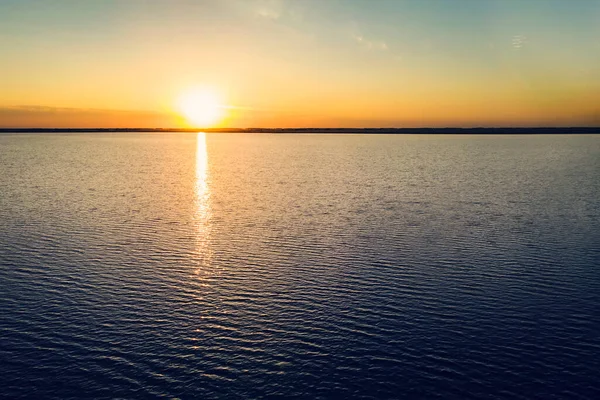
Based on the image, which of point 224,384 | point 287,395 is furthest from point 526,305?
point 224,384

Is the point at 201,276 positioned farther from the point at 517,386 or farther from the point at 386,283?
the point at 517,386

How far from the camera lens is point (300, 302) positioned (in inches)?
1663

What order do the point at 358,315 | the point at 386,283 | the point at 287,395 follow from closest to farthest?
the point at 287,395 → the point at 358,315 → the point at 386,283

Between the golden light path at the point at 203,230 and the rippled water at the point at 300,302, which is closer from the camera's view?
the rippled water at the point at 300,302

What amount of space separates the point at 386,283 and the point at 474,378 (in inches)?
673

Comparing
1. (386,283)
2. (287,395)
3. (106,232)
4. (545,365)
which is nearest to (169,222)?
(106,232)

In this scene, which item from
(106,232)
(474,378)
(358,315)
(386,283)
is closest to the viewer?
(474,378)

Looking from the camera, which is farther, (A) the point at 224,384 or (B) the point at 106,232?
(B) the point at 106,232

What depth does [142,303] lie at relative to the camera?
41.8 metres

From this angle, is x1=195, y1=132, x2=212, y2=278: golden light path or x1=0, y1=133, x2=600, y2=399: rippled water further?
x1=195, y1=132, x2=212, y2=278: golden light path

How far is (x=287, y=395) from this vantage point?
1116 inches

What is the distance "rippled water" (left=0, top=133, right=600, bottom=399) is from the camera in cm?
3012

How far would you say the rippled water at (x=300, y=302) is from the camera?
30.1 metres

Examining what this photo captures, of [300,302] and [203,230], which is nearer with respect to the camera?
[300,302]
